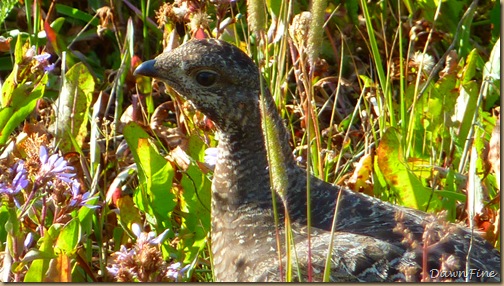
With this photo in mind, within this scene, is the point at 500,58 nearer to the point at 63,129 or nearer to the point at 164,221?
the point at 164,221

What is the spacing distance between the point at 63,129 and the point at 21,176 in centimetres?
102

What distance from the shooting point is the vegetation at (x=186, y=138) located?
253cm

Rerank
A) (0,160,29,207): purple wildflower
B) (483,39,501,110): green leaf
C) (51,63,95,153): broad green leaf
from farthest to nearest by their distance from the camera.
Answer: (483,39,501,110): green leaf < (51,63,95,153): broad green leaf < (0,160,29,207): purple wildflower

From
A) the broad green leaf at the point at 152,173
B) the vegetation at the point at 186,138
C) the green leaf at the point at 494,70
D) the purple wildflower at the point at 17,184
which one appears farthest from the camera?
the green leaf at the point at 494,70

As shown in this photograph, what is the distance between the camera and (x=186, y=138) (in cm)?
338

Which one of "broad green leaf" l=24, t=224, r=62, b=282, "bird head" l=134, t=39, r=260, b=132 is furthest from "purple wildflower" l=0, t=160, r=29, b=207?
"bird head" l=134, t=39, r=260, b=132

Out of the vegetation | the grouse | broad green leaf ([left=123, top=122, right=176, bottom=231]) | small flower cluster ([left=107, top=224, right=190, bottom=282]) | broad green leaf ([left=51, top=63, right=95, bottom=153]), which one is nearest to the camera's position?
small flower cluster ([left=107, top=224, right=190, bottom=282])

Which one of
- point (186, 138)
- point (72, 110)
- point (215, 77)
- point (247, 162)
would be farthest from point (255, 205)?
point (72, 110)

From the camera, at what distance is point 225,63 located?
2.56 meters

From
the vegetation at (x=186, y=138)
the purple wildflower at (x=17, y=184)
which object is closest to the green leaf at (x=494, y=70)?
the vegetation at (x=186, y=138)

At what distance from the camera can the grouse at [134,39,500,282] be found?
2.41m

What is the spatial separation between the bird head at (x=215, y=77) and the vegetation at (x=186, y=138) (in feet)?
0.38

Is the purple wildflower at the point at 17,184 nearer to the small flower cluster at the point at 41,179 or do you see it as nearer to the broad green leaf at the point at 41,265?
the small flower cluster at the point at 41,179

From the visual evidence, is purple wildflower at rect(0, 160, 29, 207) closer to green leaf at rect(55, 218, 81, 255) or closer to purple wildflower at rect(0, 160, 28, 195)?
purple wildflower at rect(0, 160, 28, 195)
